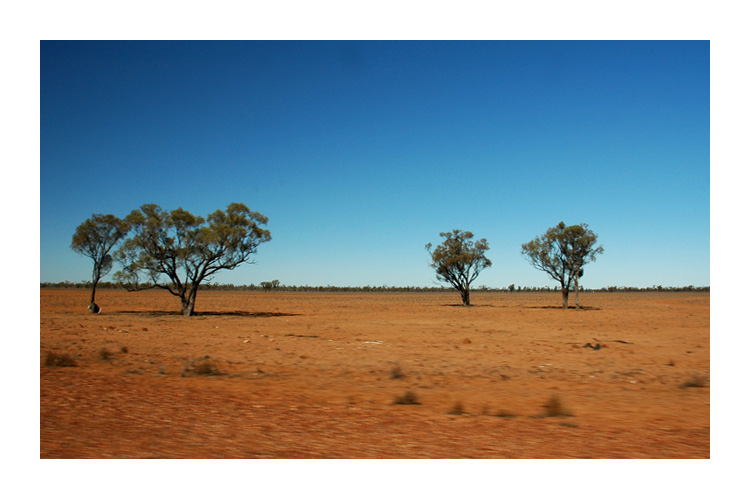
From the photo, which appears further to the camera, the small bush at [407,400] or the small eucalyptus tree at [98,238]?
the small eucalyptus tree at [98,238]

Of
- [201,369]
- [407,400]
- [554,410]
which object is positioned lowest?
[201,369]

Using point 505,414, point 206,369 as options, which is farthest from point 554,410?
point 206,369

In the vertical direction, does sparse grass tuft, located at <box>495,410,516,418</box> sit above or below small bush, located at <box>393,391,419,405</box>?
above

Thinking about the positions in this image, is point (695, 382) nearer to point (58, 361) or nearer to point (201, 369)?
point (201, 369)

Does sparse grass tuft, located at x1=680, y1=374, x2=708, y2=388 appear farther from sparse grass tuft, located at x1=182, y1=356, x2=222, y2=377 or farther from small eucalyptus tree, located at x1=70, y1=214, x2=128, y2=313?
small eucalyptus tree, located at x1=70, y1=214, x2=128, y2=313

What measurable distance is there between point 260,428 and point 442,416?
301cm

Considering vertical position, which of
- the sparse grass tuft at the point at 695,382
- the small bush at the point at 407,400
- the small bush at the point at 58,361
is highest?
the small bush at the point at 407,400

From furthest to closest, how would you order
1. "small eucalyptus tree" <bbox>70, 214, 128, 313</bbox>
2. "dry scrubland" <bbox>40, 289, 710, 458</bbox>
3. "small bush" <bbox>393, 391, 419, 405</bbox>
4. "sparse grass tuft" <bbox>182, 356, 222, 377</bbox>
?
"small eucalyptus tree" <bbox>70, 214, 128, 313</bbox>, "sparse grass tuft" <bbox>182, 356, 222, 377</bbox>, "small bush" <bbox>393, 391, 419, 405</bbox>, "dry scrubland" <bbox>40, 289, 710, 458</bbox>

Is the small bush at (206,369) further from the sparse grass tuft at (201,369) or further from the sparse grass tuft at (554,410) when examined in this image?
the sparse grass tuft at (554,410)

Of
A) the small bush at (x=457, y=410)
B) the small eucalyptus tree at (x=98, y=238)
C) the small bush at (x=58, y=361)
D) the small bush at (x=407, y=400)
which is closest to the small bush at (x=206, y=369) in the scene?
the small bush at (x=58, y=361)

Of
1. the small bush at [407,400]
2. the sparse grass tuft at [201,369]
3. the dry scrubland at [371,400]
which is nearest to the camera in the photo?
the dry scrubland at [371,400]

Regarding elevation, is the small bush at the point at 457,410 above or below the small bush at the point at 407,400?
above

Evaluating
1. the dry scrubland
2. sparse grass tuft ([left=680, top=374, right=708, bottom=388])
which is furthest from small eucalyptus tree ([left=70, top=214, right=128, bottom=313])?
sparse grass tuft ([left=680, top=374, right=708, bottom=388])

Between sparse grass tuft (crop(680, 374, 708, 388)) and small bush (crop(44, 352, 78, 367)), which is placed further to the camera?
small bush (crop(44, 352, 78, 367))
